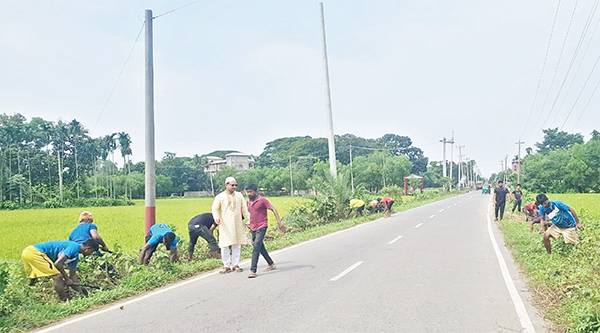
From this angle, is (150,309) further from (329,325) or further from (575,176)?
(575,176)

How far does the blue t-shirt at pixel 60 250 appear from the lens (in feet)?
23.7

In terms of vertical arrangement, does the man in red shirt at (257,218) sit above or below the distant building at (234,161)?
below

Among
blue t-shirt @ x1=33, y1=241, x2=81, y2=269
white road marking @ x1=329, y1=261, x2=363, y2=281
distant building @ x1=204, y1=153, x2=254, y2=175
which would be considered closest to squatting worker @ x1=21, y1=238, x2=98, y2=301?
blue t-shirt @ x1=33, y1=241, x2=81, y2=269

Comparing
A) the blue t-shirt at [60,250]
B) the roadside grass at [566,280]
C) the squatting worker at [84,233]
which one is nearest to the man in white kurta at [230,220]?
the squatting worker at [84,233]

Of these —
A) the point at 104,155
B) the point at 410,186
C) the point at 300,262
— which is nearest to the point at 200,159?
the point at 104,155

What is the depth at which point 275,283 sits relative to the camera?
805 cm

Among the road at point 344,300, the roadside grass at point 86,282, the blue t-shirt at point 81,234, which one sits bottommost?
the road at point 344,300

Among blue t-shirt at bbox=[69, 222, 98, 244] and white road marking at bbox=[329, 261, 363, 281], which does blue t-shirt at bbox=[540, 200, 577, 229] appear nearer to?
white road marking at bbox=[329, 261, 363, 281]

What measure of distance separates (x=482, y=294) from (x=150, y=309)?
198 inches

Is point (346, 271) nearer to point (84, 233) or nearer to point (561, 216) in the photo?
point (561, 216)

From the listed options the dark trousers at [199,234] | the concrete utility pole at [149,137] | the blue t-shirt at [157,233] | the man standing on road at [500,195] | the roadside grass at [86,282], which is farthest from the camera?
the man standing on road at [500,195]

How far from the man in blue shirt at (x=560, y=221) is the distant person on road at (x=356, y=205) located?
511 inches

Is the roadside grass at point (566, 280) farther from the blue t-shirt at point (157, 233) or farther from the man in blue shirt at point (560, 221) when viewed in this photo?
the blue t-shirt at point (157, 233)

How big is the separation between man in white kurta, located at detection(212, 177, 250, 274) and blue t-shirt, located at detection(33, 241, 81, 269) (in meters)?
2.65
